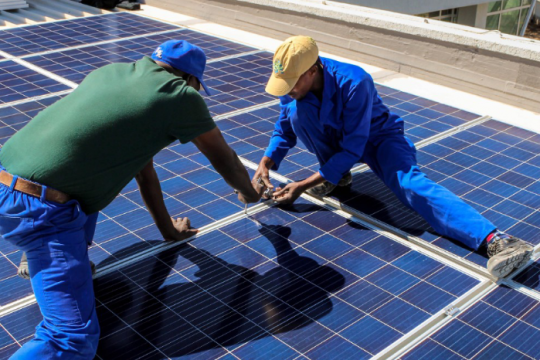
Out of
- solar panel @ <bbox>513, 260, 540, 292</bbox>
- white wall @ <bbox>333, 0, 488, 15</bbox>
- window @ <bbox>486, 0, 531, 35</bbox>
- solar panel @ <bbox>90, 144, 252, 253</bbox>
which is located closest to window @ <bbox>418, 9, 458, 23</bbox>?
white wall @ <bbox>333, 0, 488, 15</bbox>

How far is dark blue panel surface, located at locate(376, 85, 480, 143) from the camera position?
6102mm

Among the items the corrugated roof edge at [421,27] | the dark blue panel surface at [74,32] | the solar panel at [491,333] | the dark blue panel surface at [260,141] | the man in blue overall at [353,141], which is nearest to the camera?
the solar panel at [491,333]

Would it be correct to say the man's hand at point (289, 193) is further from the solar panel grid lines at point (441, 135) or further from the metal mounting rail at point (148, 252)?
the solar panel grid lines at point (441, 135)

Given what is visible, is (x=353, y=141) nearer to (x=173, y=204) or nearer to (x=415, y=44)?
(x=173, y=204)

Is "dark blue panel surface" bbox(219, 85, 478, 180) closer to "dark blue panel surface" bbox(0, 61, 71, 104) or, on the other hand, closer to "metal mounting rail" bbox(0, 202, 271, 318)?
"metal mounting rail" bbox(0, 202, 271, 318)

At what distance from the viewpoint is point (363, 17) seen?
26.6 feet

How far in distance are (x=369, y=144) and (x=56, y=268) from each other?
2.46 m

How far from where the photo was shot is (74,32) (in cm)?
963

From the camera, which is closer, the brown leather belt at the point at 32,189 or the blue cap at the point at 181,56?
the brown leather belt at the point at 32,189

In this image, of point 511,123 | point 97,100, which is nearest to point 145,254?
point 97,100

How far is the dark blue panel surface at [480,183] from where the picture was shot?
448cm

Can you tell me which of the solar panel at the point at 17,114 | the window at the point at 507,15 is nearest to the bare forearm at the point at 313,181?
the solar panel at the point at 17,114

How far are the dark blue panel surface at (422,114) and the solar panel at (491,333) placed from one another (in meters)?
2.45

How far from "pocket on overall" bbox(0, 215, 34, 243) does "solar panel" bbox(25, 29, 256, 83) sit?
4623mm
